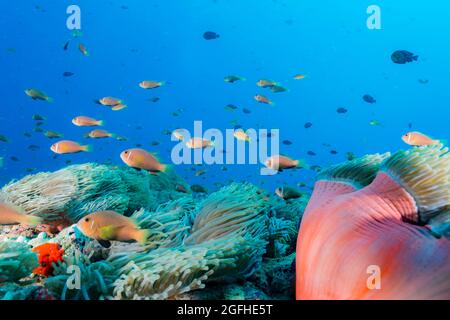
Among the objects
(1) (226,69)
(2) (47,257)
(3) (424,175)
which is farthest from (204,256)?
(1) (226,69)

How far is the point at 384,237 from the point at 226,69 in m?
77.5

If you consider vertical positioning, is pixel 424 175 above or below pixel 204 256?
above

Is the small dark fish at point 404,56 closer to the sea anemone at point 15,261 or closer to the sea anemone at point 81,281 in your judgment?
the sea anemone at point 81,281

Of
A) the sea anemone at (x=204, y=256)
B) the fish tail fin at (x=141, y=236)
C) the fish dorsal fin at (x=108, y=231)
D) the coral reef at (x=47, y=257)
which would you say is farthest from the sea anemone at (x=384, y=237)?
the coral reef at (x=47, y=257)

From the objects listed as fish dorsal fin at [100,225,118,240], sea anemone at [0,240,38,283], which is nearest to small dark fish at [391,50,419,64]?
fish dorsal fin at [100,225,118,240]

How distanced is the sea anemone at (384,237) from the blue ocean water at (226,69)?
53.9 meters

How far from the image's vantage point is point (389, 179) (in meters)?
2.12

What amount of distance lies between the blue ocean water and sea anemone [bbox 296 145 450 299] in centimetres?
5395

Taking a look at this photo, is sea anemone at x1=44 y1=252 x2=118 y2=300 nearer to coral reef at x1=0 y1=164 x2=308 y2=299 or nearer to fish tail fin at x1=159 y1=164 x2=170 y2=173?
coral reef at x1=0 y1=164 x2=308 y2=299

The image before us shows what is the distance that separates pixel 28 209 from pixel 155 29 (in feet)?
229

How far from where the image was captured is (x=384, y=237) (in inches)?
70.2

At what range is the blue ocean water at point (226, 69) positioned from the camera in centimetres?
6209

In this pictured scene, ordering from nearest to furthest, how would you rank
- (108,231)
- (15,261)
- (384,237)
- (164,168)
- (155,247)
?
(384,237) < (15,261) < (108,231) < (155,247) < (164,168)

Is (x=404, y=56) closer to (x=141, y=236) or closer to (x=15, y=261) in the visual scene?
(x=141, y=236)
